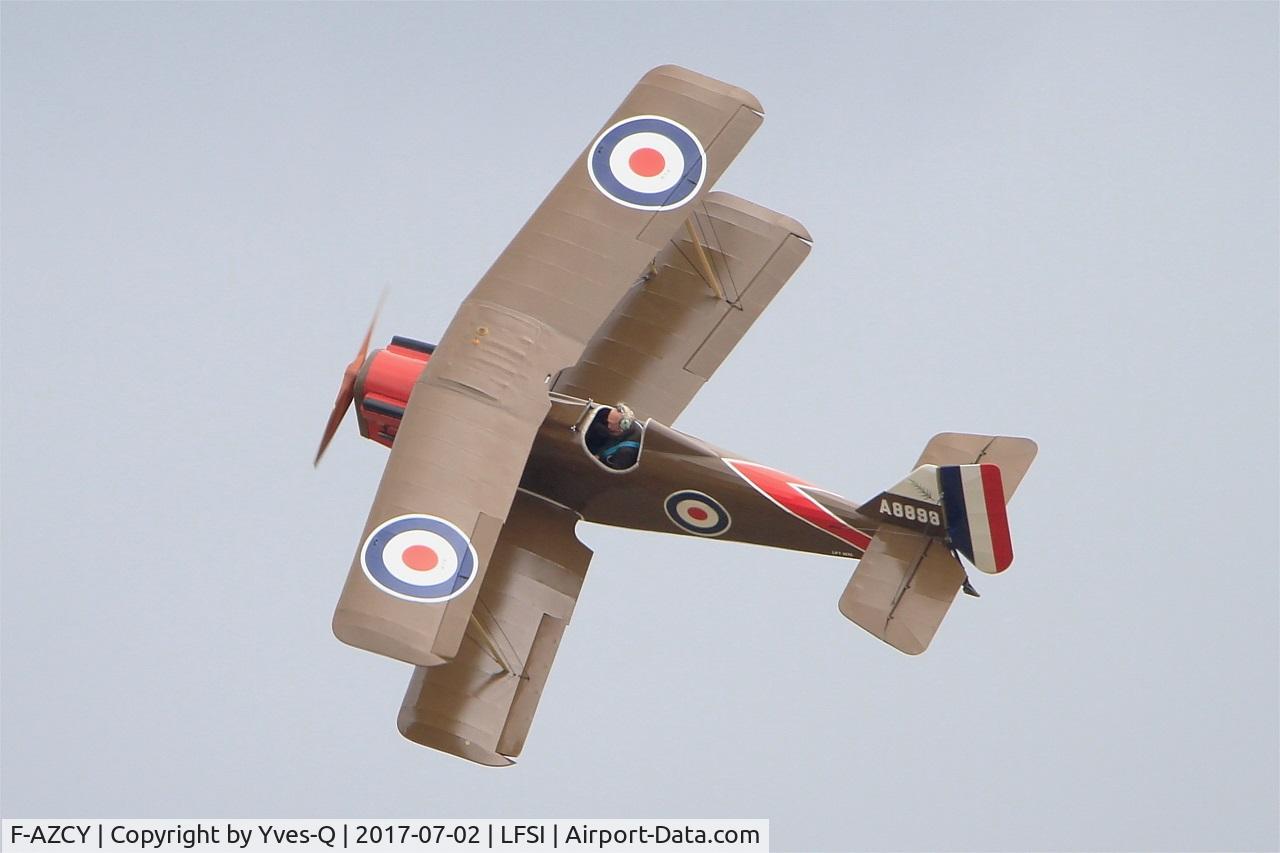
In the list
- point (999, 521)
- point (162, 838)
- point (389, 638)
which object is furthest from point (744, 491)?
point (162, 838)

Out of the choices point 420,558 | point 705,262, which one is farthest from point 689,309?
point 420,558

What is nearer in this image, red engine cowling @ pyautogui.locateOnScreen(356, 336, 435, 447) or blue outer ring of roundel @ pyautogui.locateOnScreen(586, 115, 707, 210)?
red engine cowling @ pyautogui.locateOnScreen(356, 336, 435, 447)

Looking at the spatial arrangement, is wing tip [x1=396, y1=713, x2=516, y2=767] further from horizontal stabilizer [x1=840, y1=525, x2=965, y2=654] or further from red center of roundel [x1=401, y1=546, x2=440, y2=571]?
horizontal stabilizer [x1=840, y1=525, x2=965, y2=654]

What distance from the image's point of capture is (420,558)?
12.9m

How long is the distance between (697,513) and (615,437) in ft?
2.28

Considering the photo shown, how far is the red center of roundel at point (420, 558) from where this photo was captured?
12.9 m

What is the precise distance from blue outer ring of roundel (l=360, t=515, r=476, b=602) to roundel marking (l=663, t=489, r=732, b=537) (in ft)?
5.18

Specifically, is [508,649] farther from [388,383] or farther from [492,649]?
[388,383]

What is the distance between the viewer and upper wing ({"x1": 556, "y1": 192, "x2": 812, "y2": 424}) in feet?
48.8

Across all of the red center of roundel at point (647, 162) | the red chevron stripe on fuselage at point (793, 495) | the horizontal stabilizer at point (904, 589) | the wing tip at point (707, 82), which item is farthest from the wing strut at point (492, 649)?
the wing tip at point (707, 82)

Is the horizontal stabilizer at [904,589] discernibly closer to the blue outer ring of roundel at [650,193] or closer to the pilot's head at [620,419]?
the pilot's head at [620,419]

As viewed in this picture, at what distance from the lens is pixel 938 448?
44.8 feet

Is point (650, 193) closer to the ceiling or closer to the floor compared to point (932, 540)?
closer to the ceiling

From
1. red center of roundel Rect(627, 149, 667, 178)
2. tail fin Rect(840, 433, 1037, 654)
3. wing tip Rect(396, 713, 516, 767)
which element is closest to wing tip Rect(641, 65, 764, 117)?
red center of roundel Rect(627, 149, 667, 178)
